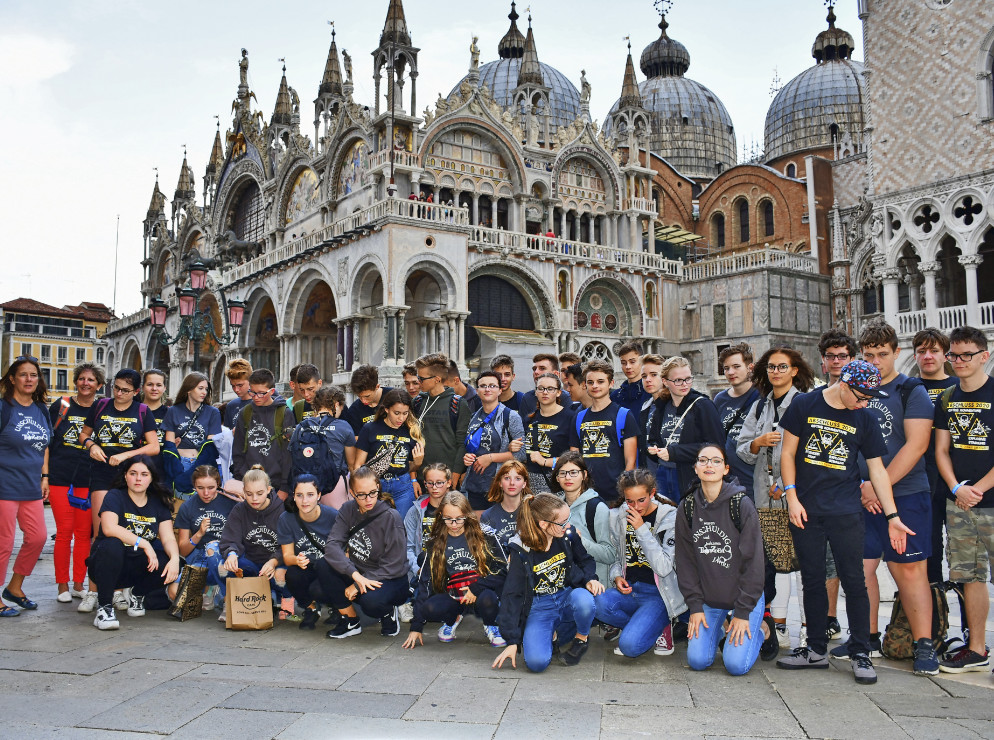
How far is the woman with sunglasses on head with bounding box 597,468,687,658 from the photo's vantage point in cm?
588

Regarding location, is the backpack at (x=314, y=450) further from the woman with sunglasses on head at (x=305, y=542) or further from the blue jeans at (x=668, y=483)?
the blue jeans at (x=668, y=483)

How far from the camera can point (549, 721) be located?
4.56 m

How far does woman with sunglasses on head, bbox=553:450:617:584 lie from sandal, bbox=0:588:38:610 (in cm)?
477

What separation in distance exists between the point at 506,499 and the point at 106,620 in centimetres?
328

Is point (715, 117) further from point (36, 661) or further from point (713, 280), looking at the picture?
point (36, 661)

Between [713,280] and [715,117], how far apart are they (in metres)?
20.4

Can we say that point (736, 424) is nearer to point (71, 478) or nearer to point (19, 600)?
point (71, 478)

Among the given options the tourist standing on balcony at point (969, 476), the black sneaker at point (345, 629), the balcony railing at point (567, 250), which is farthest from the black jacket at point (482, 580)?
the balcony railing at point (567, 250)

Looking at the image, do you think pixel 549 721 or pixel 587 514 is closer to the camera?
pixel 549 721

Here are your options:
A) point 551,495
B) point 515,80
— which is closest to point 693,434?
point 551,495

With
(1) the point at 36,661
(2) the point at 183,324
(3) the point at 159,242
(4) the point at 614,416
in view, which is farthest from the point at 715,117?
(1) the point at 36,661

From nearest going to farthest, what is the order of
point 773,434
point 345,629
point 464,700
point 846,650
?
point 464,700 → point 846,650 → point 773,434 → point 345,629

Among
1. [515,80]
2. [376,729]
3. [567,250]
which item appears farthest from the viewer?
[515,80]

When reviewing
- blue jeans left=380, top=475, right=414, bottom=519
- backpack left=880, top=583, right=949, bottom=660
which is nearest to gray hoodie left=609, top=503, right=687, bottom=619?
backpack left=880, top=583, right=949, bottom=660
